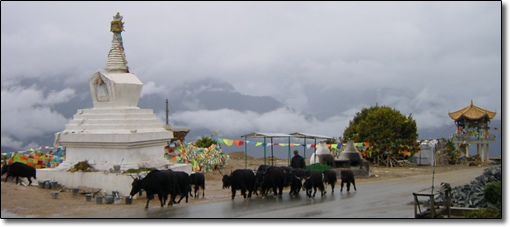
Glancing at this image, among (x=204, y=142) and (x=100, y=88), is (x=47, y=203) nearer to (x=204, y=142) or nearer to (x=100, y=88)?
(x=100, y=88)

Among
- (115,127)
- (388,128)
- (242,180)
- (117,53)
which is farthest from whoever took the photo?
(388,128)

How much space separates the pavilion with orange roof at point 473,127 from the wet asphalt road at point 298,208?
22239 millimetres

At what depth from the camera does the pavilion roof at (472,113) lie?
35.1m

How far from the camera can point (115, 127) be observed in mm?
16188

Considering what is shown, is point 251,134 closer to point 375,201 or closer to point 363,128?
point 375,201

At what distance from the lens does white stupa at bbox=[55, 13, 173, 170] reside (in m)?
15.9

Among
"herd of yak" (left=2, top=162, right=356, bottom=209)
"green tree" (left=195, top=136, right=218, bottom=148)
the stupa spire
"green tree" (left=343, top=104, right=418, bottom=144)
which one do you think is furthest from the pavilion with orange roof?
the stupa spire

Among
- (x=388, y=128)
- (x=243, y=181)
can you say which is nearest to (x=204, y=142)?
(x=388, y=128)

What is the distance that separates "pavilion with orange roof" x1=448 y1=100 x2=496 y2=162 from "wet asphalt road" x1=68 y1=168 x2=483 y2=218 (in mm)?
22239

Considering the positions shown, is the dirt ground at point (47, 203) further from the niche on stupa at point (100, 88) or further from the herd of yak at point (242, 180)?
the niche on stupa at point (100, 88)

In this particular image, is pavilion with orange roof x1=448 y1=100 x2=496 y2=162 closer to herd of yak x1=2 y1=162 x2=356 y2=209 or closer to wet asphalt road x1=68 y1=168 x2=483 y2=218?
wet asphalt road x1=68 y1=168 x2=483 y2=218

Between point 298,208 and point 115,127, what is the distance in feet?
24.2

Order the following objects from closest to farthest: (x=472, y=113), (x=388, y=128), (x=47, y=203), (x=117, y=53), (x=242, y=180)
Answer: (x=47, y=203) → (x=242, y=180) → (x=117, y=53) → (x=388, y=128) → (x=472, y=113)

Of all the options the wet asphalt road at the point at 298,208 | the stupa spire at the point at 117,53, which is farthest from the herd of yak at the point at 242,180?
the stupa spire at the point at 117,53
